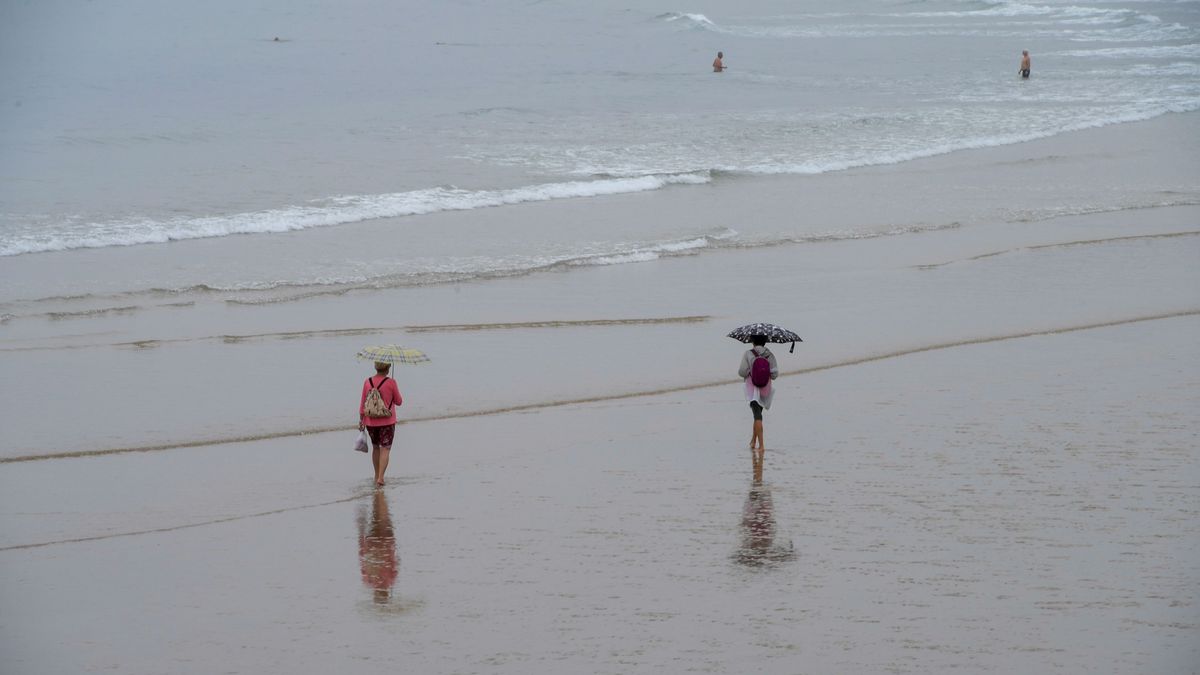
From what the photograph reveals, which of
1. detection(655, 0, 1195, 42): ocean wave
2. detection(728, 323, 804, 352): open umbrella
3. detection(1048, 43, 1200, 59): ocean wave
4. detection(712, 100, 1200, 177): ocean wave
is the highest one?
detection(655, 0, 1195, 42): ocean wave

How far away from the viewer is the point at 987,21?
219 feet

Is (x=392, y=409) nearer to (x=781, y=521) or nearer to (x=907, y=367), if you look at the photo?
(x=781, y=521)

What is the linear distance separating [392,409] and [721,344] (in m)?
5.26

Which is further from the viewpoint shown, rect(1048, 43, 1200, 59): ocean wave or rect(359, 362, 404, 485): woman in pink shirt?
rect(1048, 43, 1200, 59): ocean wave

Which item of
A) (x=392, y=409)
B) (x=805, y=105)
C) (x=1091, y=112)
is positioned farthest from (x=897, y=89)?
(x=392, y=409)

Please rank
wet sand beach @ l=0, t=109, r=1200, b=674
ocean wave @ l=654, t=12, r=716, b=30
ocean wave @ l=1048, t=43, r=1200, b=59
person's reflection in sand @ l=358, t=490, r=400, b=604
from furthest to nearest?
ocean wave @ l=654, t=12, r=716, b=30
ocean wave @ l=1048, t=43, r=1200, b=59
person's reflection in sand @ l=358, t=490, r=400, b=604
wet sand beach @ l=0, t=109, r=1200, b=674

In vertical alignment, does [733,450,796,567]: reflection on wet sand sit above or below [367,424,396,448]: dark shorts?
below

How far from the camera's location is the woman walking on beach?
10.8m

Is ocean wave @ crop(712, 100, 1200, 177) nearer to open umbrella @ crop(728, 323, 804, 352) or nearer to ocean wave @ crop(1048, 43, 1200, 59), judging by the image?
ocean wave @ crop(1048, 43, 1200, 59)

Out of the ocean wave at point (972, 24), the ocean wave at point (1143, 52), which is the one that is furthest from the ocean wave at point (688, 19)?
the ocean wave at point (1143, 52)

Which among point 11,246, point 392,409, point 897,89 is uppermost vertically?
point 897,89

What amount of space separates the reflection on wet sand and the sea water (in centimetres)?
919

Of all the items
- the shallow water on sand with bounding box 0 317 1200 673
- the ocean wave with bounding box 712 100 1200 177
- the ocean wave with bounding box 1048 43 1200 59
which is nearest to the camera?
the shallow water on sand with bounding box 0 317 1200 673

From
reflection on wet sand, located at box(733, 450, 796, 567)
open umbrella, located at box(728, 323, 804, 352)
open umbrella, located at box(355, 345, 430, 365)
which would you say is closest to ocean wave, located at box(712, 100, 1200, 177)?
open umbrella, located at box(728, 323, 804, 352)
